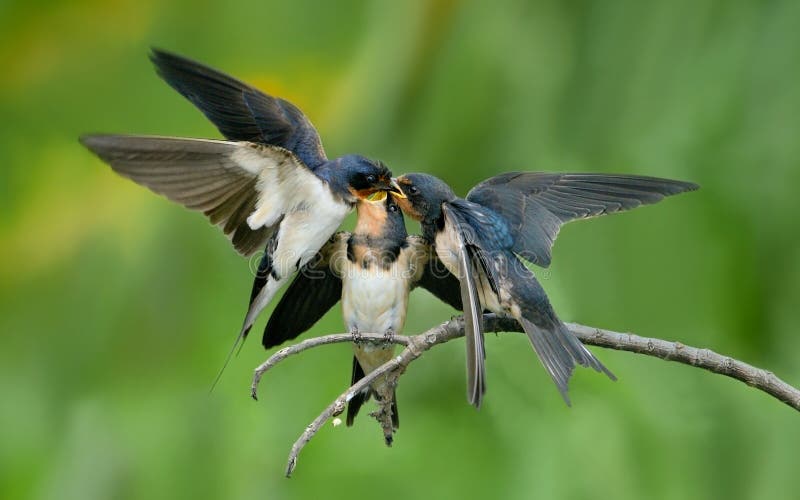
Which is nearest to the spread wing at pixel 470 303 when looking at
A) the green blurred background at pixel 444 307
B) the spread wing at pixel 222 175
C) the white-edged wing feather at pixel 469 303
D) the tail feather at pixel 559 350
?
the white-edged wing feather at pixel 469 303

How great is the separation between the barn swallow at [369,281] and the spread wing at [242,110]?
5.2 inches

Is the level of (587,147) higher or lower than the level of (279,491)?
higher

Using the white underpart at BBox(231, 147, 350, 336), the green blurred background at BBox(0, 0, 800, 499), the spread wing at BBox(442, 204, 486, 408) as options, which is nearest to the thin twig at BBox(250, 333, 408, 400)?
the spread wing at BBox(442, 204, 486, 408)

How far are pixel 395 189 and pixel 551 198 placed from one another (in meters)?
0.26

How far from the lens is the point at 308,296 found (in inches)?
58.9

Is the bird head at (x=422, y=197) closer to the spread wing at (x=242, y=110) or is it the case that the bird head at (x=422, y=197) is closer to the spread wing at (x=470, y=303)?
the spread wing at (x=470, y=303)

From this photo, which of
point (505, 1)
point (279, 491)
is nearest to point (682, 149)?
point (505, 1)

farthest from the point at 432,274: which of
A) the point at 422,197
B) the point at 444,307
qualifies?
the point at 444,307

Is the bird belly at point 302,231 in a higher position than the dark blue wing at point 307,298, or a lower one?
higher

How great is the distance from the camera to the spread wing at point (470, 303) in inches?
37.6

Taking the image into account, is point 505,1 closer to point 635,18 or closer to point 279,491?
point 635,18

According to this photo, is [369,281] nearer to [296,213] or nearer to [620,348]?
[296,213]

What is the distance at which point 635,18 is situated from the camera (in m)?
2.42

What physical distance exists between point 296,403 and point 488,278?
1195mm
